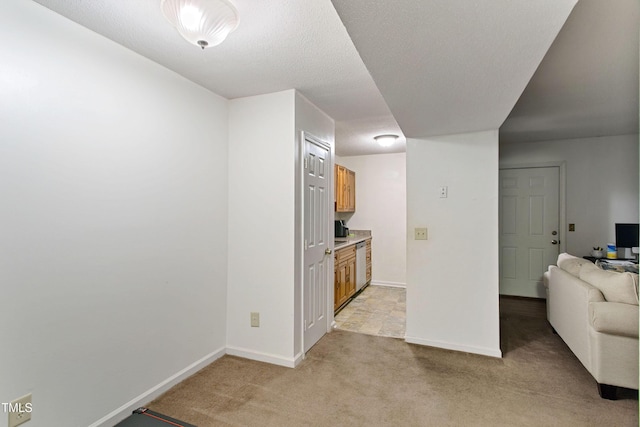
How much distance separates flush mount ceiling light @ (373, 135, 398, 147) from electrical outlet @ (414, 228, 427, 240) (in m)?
1.63

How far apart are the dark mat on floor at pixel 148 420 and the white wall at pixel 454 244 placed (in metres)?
2.09

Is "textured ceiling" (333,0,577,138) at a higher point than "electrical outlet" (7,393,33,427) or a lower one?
higher

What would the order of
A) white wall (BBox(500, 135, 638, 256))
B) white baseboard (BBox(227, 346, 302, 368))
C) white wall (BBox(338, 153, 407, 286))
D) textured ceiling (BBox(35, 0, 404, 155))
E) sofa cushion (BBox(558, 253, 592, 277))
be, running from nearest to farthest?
1. textured ceiling (BBox(35, 0, 404, 155))
2. white baseboard (BBox(227, 346, 302, 368))
3. sofa cushion (BBox(558, 253, 592, 277))
4. white wall (BBox(500, 135, 638, 256))
5. white wall (BBox(338, 153, 407, 286))

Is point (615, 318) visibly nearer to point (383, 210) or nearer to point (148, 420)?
point (148, 420)

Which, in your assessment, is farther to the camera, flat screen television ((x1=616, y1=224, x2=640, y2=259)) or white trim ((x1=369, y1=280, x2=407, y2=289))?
white trim ((x1=369, y1=280, x2=407, y2=289))

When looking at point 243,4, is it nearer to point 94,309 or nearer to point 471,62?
point 471,62

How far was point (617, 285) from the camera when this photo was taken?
2.13m

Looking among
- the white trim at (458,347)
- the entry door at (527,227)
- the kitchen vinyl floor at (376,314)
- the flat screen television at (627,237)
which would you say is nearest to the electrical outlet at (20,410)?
the kitchen vinyl floor at (376,314)

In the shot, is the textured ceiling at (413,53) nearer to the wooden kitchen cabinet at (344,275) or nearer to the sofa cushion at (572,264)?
the sofa cushion at (572,264)

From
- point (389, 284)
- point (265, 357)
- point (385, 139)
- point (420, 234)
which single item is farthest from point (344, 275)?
point (385, 139)

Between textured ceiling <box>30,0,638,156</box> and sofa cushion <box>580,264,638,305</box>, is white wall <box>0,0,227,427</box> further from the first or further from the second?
sofa cushion <box>580,264,638,305</box>

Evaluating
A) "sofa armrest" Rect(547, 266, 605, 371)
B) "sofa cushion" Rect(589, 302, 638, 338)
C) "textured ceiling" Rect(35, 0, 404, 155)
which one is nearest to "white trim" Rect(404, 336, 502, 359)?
"sofa armrest" Rect(547, 266, 605, 371)

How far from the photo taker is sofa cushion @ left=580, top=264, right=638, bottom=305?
2.06 meters

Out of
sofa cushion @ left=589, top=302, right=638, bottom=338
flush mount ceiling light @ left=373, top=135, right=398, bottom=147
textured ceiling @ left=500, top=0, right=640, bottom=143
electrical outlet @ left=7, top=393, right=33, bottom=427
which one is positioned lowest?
electrical outlet @ left=7, top=393, right=33, bottom=427
